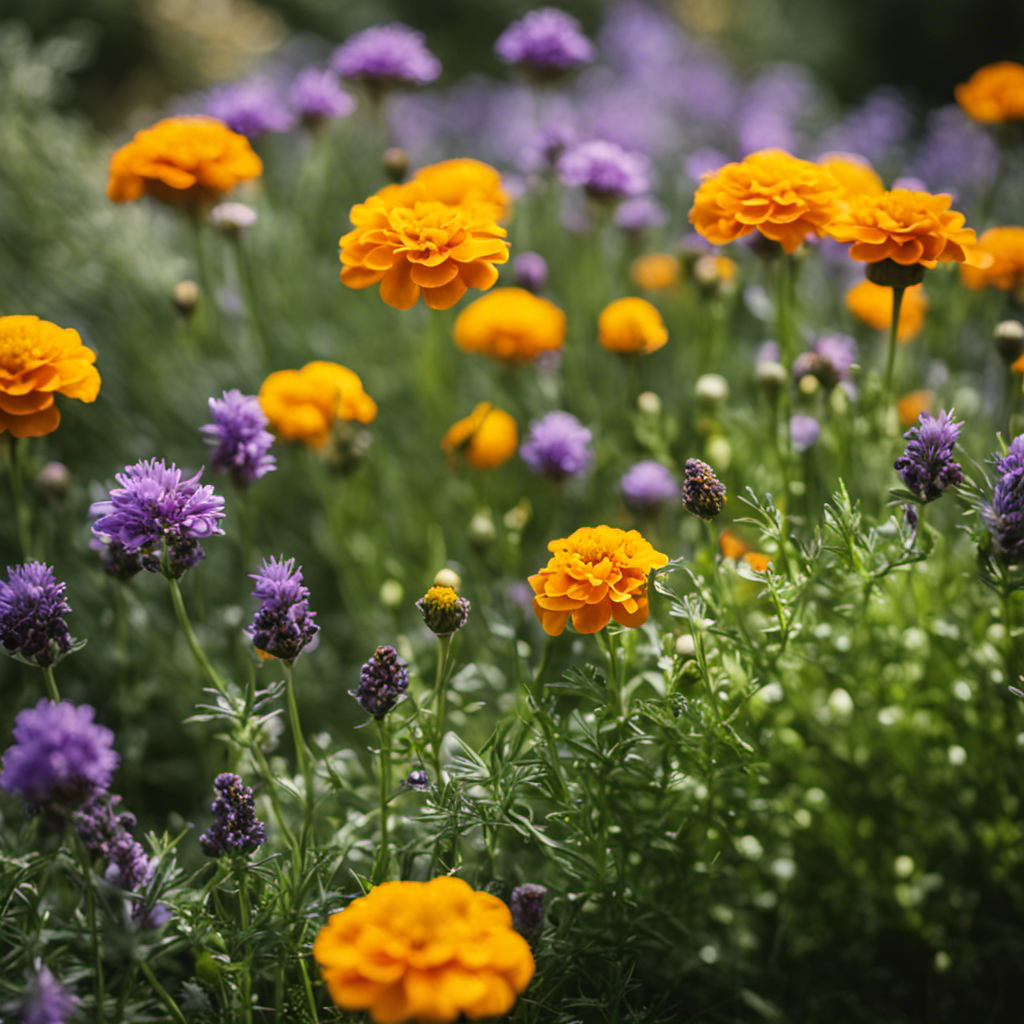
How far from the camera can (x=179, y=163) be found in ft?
5.15

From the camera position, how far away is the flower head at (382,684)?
3.69ft

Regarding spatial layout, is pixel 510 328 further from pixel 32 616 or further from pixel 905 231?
pixel 32 616

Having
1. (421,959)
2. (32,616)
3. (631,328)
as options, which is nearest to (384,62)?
(631,328)

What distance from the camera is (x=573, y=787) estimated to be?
4.06 feet

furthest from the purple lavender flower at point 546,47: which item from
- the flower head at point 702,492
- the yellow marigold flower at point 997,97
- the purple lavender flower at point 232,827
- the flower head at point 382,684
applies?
the purple lavender flower at point 232,827

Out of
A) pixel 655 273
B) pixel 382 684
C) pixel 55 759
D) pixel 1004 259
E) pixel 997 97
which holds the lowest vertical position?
pixel 655 273

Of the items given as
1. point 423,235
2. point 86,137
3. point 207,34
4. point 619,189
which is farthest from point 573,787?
point 207,34

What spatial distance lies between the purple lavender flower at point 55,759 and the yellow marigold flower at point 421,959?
28 centimetres

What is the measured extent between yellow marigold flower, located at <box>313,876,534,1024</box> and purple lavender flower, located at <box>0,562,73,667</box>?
0.49 metres

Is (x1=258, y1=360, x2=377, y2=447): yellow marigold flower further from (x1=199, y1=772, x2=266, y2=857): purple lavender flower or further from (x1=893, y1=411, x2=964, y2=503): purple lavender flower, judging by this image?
(x1=893, y1=411, x2=964, y2=503): purple lavender flower

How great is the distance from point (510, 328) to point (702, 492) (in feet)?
2.51

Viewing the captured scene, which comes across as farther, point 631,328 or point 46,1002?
point 631,328

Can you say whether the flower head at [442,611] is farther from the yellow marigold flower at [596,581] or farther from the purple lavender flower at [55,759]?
the purple lavender flower at [55,759]

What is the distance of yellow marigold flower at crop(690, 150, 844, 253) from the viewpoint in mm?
1256
